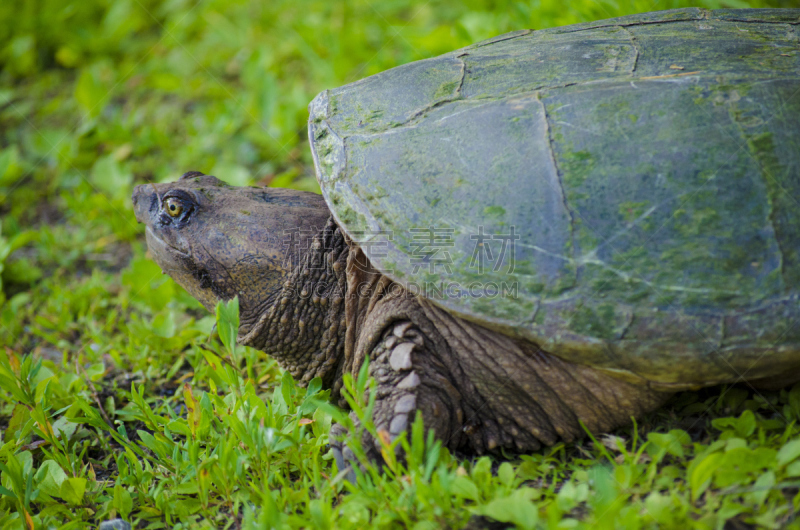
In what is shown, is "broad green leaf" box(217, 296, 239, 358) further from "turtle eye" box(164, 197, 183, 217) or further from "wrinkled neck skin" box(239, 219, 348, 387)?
"turtle eye" box(164, 197, 183, 217)

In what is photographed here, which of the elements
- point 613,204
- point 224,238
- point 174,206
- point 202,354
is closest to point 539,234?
point 613,204

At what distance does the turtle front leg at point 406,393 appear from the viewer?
1.92 meters

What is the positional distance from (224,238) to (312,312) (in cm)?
45

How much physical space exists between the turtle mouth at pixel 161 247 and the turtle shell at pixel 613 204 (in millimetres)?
681

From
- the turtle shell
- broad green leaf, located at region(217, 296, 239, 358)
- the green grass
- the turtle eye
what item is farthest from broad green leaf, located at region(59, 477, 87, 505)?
the turtle shell

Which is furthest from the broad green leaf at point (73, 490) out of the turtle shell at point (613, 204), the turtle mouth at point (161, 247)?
the turtle shell at point (613, 204)

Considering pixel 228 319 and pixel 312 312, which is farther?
pixel 312 312

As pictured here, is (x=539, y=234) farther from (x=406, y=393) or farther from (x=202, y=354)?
(x=202, y=354)

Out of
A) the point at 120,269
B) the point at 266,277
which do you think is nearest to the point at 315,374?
the point at 266,277

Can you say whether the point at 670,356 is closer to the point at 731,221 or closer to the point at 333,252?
the point at 731,221

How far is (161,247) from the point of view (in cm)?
237

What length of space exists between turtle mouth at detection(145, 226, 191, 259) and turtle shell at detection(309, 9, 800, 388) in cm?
68

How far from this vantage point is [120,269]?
382cm

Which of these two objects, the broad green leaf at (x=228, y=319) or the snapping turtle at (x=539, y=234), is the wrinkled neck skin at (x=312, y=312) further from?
the broad green leaf at (x=228, y=319)
